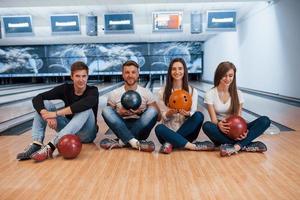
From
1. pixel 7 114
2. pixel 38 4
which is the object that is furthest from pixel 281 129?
pixel 38 4

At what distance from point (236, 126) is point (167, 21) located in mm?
4570

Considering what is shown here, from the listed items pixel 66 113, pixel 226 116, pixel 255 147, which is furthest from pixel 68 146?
pixel 255 147

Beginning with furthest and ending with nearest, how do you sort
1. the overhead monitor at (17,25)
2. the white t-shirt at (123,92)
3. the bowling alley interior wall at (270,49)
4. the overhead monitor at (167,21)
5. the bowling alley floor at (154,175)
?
the overhead monitor at (17,25) → the overhead monitor at (167,21) → the bowling alley interior wall at (270,49) → the white t-shirt at (123,92) → the bowling alley floor at (154,175)

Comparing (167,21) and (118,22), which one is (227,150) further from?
(118,22)

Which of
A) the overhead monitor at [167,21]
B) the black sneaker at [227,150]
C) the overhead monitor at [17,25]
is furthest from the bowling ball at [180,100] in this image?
the overhead monitor at [17,25]

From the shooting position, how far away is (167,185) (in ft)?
5.57

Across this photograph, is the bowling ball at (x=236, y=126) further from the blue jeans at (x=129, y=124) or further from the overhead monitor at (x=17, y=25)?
the overhead monitor at (x=17, y=25)

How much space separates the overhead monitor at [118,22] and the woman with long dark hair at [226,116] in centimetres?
439

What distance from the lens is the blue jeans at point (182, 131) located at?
2.31 m

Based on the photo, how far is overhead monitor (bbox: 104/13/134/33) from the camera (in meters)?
6.45

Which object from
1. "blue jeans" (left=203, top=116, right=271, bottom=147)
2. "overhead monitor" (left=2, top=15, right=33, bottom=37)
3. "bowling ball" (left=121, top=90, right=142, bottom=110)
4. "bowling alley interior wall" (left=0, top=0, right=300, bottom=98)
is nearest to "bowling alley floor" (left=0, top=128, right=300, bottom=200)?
"blue jeans" (left=203, top=116, right=271, bottom=147)

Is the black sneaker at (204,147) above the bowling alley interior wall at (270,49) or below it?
below

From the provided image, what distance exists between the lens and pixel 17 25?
659 cm

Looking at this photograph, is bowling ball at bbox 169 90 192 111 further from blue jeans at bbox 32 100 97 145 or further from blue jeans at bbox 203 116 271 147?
blue jeans at bbox 32 100 97 145
